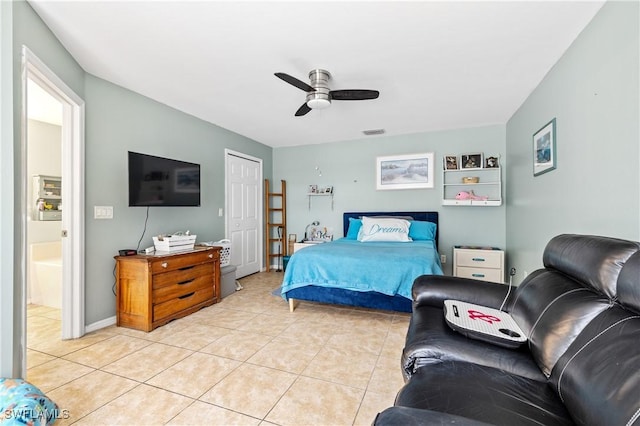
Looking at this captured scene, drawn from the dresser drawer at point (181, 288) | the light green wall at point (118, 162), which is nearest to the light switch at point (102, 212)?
the light green wall at point (118, 162)

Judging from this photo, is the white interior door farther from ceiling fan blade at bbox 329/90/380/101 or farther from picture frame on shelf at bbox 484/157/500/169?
picture frame on shelf at bbox 484/157/500/169

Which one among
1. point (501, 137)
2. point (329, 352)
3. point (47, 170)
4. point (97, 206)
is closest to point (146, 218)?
point (97, 206)

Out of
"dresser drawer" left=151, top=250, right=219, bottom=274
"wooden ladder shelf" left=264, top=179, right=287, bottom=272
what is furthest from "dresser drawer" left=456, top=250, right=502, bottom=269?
"dresser drawer" left=151, top=250, right=219, bottom=274

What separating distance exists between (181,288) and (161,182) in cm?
116

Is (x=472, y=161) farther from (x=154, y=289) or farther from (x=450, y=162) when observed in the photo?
(x=154, y=289)

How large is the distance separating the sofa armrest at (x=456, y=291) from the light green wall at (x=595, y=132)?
29.6 inches

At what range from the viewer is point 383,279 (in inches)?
108

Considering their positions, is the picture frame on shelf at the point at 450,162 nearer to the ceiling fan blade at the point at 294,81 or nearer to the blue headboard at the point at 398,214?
the blue headboard at the point at 398,214

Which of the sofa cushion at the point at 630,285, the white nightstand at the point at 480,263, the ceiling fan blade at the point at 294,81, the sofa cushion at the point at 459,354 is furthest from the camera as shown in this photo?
the white nightstand at the point at 480,263

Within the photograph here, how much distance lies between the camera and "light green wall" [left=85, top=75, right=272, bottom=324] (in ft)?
8.72

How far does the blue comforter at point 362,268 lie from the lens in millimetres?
2703

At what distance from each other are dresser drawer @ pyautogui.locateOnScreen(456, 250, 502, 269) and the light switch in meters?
4.26

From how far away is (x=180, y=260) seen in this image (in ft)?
9.70

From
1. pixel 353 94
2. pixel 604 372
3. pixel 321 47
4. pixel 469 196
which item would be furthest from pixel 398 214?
pixel 604 372
